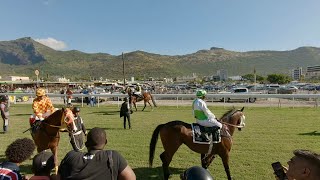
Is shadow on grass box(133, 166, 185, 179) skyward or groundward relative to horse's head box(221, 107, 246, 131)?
groundward

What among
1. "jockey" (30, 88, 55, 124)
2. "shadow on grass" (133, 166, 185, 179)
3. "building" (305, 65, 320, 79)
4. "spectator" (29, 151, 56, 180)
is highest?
"building" (305, 65, 320, 79)

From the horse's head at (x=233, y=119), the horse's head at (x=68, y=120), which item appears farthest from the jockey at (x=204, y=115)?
the horse's head at (x=68, y=120)

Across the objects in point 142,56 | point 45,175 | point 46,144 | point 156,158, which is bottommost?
point 156,158

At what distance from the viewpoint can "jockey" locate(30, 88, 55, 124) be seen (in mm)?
7906

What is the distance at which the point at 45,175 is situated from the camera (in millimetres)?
3348

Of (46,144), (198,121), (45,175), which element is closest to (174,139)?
(198,121)

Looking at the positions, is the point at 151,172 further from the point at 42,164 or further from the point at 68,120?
the point at 42,164

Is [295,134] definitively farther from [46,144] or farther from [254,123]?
[46,144]

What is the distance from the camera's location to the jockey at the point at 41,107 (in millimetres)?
7906

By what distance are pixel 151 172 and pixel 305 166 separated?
220 inches

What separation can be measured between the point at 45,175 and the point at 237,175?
492cm

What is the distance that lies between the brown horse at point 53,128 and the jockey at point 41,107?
530 mm

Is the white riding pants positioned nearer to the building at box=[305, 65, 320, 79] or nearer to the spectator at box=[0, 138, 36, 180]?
the spectator at box=[0, 138, 36, 180]

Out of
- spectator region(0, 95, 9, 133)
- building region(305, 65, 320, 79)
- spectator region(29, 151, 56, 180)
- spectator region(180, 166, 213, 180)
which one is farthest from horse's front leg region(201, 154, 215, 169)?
building region(305, 65, 320, 79)
